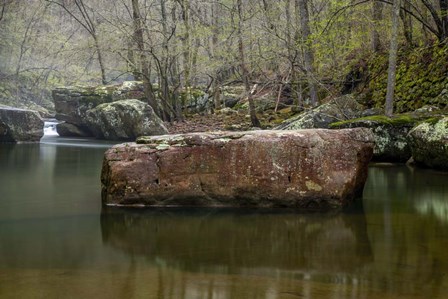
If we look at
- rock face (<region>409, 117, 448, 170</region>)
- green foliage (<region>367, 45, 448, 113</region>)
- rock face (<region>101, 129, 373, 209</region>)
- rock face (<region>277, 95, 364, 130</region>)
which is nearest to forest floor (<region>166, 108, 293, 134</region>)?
rock face (<region>277, 95, 364, 130</region>)

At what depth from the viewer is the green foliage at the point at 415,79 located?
1441 centimetres

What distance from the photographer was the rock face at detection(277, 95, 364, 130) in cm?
1410

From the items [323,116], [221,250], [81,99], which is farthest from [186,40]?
[221,250]

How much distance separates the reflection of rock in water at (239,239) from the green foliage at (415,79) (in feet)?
31.3

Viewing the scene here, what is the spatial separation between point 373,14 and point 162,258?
1632 centimetres

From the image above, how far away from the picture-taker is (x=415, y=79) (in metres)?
15.5

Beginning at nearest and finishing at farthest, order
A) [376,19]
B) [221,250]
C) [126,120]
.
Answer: [221,250]
[376,19]
[126,120]

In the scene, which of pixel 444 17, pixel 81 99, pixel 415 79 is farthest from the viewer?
pixel 81 99

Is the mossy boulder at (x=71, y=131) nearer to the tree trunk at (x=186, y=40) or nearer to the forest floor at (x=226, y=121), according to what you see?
the forest floor at (x=226, y=121)

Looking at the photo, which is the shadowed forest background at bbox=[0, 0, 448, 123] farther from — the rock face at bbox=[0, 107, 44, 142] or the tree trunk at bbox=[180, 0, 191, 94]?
the rock face at bbox=[0, 107, 44, 142]

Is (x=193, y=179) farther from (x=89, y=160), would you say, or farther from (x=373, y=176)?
(x=89, y=160)

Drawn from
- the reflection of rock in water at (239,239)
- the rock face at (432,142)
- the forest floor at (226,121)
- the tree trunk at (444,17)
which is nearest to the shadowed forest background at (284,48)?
the tree trunk at (444,17)

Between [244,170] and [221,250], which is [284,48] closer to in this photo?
[244,170]

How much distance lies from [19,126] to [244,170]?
1610 cm
